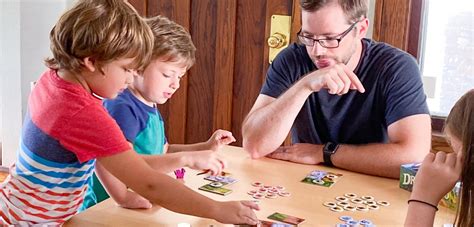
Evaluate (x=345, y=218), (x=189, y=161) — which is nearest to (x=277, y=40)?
(x=189, y=161)

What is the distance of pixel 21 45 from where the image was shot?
379 centimetres

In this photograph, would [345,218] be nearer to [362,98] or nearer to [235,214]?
[235,214]

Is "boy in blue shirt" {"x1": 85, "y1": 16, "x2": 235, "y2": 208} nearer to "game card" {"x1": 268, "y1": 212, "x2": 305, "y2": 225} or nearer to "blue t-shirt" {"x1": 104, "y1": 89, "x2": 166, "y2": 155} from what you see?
"blue t-shirt" {"x1": 104, "y1": 89, "x2": 166, "y2": 155}

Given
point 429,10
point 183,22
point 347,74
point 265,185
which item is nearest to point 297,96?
point 347,74

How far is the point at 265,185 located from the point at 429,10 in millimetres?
1601

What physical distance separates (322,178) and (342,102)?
49 centimetres

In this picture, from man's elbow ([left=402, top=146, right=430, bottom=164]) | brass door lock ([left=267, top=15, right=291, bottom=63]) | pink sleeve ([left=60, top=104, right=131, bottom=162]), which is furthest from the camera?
brass door lock ([left=267, top=15, right=291, bottom=63])

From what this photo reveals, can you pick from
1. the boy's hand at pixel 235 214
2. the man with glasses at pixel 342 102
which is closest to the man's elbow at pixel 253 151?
the man with glasses at pixel 342 102

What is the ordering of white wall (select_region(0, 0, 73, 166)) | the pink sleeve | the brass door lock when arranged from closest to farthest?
the pink sleeve
the brass door lock
white wall (select_region(0, 0, 73, 166))

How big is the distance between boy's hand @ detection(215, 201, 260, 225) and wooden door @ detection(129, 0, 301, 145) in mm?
1851

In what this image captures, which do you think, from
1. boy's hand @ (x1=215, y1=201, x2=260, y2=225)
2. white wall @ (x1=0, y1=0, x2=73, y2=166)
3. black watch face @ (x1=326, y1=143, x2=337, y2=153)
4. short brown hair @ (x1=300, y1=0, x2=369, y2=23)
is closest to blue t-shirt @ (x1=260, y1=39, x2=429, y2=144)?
short brown hair @ (x1=300, y1=0, x2=369, y2=23)

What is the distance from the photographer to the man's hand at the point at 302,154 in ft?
6.63

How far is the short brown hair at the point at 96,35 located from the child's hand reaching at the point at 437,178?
73 centimetres

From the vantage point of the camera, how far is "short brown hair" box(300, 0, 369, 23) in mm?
2150
